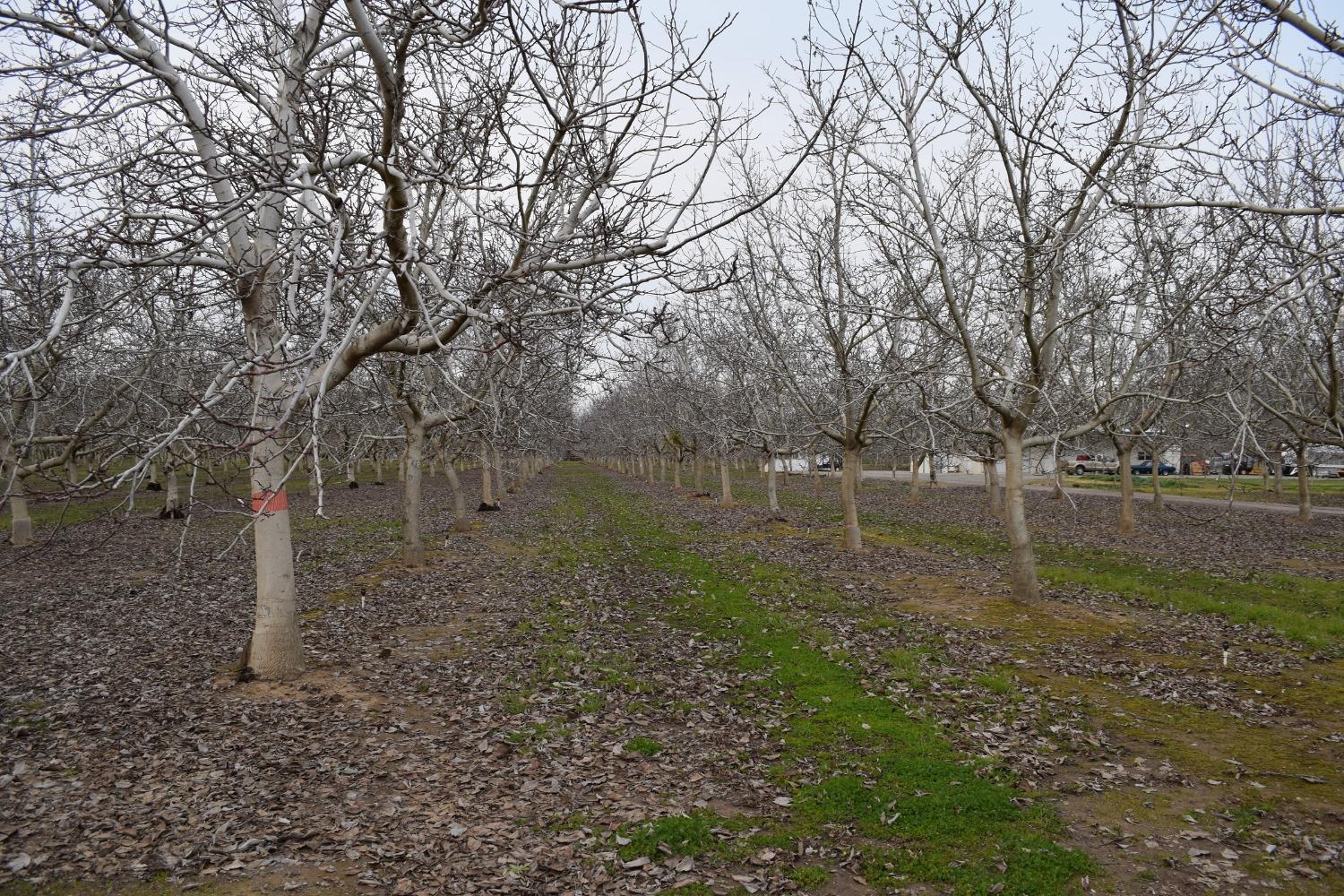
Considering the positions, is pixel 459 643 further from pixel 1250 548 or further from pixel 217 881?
pixel 1250 548

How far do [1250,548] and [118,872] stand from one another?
20.9m

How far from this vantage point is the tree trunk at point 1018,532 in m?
11.5

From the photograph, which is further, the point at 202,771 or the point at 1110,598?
the point at 1110,598

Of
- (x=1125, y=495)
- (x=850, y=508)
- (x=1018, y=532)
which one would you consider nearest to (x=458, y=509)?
(x=850, y=508)

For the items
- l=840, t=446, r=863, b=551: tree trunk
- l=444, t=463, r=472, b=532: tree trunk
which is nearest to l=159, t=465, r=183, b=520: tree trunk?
l=444, t=463, r=472, b=532: tree trunk

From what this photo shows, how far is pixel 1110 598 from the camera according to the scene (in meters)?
12.3

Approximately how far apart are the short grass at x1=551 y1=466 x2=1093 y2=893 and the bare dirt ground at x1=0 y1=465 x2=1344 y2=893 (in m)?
0.06

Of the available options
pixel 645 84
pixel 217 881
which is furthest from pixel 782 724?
pixel 645 84

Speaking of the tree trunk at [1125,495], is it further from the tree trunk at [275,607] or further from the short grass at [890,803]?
the tree trunk at [275,607]

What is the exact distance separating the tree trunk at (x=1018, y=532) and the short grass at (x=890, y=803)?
423cm

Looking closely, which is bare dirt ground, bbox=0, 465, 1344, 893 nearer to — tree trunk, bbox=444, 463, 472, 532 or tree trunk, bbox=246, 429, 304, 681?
tree trunk, bbox=246, 429, 304, 681

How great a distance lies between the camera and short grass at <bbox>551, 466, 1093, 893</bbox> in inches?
185

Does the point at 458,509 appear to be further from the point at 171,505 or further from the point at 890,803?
the point at 890,803

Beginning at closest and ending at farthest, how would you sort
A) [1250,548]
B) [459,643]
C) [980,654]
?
[980,654], [459,643], [1250,548]
